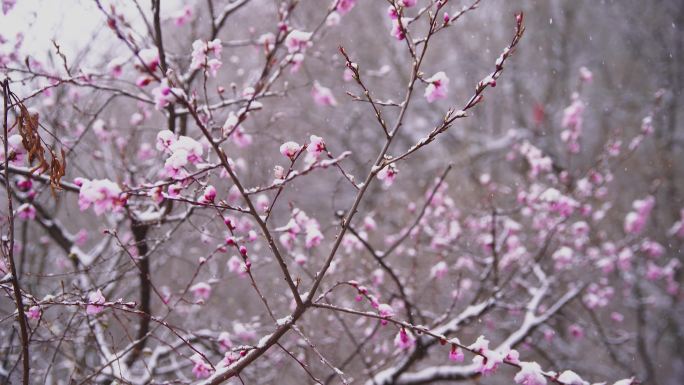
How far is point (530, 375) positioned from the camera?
80.9 inches

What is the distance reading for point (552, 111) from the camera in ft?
34.5

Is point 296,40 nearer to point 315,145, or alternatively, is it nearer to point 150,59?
point 315,145

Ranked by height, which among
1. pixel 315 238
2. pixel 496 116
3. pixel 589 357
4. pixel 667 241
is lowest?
pixel 315 238

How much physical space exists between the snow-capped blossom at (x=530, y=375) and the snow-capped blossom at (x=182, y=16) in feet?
12.1

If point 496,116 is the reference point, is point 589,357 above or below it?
below

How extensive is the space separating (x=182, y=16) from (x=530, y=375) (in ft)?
12.3

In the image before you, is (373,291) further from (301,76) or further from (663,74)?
(663,74)

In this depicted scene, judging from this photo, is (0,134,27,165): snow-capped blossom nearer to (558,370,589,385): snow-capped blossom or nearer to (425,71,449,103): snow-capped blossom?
(425,71,449,103): snow-capped blossom

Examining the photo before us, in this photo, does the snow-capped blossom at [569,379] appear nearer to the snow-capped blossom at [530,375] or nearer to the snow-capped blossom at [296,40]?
the snow-capped blossom at [530,375]

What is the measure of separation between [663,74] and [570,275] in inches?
205

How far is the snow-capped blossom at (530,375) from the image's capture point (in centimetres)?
203

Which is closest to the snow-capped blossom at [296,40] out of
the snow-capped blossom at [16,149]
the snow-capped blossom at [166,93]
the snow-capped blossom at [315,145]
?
the snow-capped blossom at [315,145]

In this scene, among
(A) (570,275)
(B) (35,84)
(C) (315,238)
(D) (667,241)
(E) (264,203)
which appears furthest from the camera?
(D) (667,241)

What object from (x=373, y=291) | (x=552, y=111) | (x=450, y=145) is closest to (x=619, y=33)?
(x=552, y=111)
